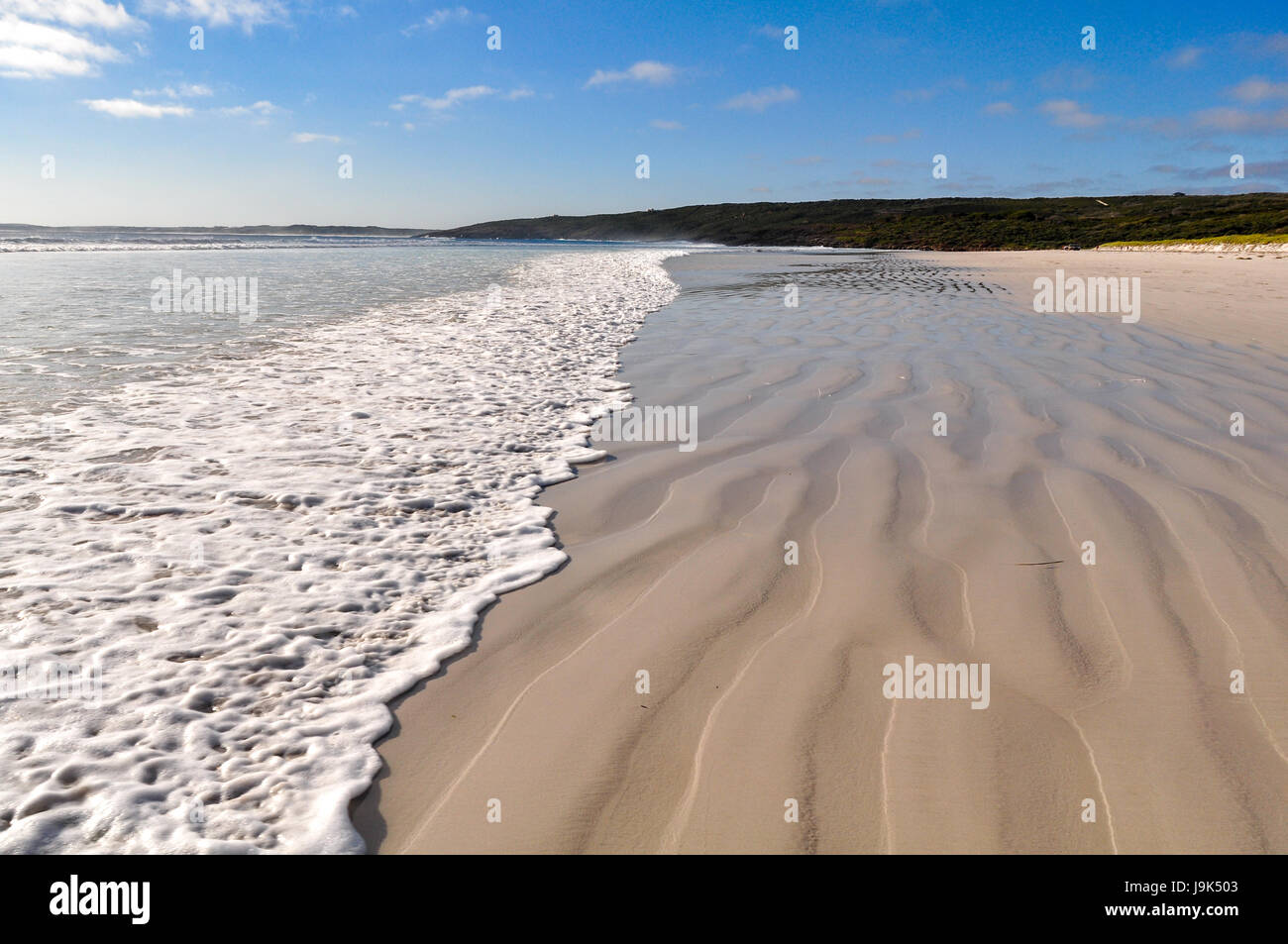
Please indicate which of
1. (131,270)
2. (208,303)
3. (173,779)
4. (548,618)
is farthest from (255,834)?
(131,270)

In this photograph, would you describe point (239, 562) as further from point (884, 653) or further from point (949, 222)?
point (949, 222)

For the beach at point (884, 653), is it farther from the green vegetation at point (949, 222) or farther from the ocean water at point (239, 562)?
the green vegetation at point (949, 222)

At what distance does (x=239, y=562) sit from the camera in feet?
11.5

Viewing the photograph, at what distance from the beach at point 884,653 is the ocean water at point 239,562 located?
9.3 inches

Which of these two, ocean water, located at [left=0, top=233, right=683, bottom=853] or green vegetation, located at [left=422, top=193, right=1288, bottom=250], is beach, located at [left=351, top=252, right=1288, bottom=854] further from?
green vegetation, located at [left=422, top=193, right=1288, bottom=250]

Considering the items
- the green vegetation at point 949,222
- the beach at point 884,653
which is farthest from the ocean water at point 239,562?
the green vegetation at point 949,222

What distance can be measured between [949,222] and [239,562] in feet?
250

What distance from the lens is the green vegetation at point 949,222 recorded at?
52.6 m

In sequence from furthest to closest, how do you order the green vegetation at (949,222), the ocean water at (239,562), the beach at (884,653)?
the green vegetation at (949,222), the ocean water at (239,562), the beach at (884,653)

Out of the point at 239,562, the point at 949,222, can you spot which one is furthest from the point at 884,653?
the point at 949,222

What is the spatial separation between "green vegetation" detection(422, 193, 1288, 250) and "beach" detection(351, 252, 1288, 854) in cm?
3653

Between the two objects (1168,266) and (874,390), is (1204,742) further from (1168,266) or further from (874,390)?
(1168,266)

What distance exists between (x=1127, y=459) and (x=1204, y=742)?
3.12 meters

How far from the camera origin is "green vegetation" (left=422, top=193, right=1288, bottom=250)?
5256 cm
